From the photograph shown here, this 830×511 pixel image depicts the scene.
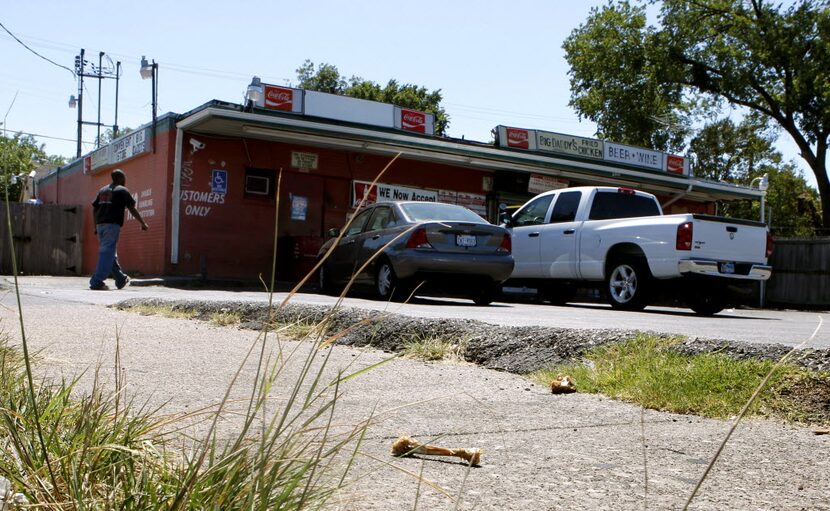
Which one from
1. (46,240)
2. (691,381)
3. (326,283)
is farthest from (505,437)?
(46,240)

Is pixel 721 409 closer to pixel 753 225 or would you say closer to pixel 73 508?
pixel 73 508

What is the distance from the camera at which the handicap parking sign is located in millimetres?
17906

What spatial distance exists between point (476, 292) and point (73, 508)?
1026 cm

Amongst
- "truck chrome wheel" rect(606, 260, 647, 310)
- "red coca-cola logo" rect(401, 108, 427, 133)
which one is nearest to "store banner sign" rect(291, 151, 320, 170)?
"red coca-cola logo" rect(401, 108, 427, 133)

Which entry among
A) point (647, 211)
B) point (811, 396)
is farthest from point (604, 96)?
point (811, 396)

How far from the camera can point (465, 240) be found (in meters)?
11.4

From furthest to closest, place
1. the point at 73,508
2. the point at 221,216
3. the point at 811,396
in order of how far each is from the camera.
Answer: the point at 221,216 < the point at 811,396 < the point at 73,508

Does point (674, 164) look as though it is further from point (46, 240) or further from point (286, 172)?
point (46, 240)

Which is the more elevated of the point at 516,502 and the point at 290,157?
the point at 290,157

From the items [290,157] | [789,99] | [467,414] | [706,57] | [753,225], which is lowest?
[467,414]

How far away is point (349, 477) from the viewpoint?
2484 millimetres

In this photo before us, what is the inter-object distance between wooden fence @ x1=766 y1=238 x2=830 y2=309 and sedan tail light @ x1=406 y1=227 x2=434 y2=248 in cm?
1552

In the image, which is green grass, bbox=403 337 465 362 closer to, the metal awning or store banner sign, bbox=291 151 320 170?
the metal awning

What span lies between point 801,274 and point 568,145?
7634 millimetres
